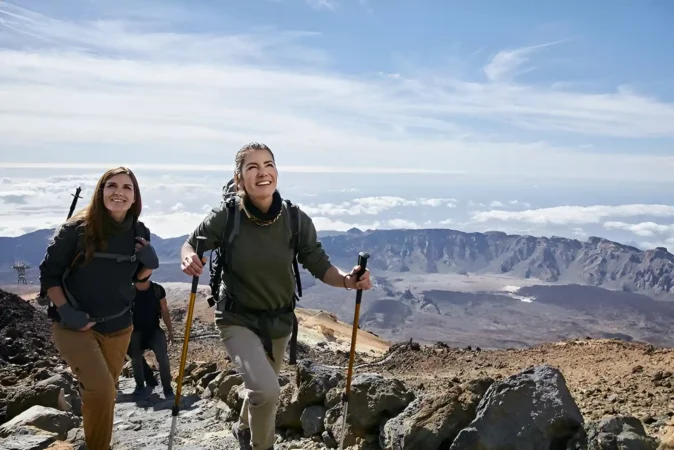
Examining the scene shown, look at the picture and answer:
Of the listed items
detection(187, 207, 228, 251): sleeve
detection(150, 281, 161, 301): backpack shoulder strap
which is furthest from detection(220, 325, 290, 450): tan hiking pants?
detection(150, 281, 161, 301): backpack shoulder strap

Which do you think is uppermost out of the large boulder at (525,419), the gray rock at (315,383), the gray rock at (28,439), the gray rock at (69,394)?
the large boulder at (525,419)

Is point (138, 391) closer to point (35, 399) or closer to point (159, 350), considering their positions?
point (159, 350)

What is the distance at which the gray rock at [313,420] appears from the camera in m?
6.92

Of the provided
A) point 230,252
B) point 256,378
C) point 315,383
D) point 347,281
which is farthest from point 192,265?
point 315,383

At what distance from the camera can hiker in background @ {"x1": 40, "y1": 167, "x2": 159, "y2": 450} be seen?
5.00 metres

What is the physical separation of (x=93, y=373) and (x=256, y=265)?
162cm

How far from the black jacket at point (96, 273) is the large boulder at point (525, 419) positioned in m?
3.09

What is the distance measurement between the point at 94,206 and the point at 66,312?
2.92ft

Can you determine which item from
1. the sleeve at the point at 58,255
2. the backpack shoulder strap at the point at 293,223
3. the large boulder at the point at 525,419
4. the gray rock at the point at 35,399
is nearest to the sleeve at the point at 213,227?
the backpack shoulder strap at the point at 293,223

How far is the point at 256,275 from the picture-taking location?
4.97 m

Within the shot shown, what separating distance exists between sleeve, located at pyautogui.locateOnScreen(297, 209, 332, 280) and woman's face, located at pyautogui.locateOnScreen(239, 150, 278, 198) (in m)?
0.40

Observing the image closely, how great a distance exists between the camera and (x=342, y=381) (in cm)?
709

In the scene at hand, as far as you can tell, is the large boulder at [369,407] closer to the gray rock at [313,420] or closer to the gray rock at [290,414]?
the gray rock at [313,420]

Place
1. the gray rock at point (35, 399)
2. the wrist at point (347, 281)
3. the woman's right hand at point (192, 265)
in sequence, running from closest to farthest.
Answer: the woman's right hand at point (192, 265) → the wrist at point (347, 281) → the gray rock at point (35, 399)
